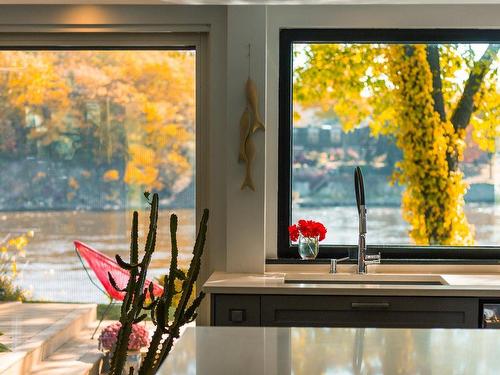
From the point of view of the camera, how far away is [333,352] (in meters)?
2.25

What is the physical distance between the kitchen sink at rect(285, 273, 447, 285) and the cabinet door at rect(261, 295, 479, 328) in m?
0.38

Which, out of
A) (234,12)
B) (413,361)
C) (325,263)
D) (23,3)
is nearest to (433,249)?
(325,263)

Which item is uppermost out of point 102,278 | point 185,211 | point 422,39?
point 422,39

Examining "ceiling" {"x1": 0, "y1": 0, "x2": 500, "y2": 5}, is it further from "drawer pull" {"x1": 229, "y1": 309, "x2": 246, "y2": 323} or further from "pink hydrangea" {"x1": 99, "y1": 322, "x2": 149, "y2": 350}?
"pink hydrangea" {"x1": 99, "y1": 322, "x2": 149, "y2": 350}

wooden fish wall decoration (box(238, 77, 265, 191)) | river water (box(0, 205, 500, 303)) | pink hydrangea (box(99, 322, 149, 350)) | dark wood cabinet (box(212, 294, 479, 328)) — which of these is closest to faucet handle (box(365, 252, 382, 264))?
river water (box(0, 205, 500, 303))

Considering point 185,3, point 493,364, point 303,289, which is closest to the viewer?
point 493,364

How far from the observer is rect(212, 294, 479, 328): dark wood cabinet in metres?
4.46

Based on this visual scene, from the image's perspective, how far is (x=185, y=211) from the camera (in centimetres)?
538

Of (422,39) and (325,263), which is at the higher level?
(422,39)

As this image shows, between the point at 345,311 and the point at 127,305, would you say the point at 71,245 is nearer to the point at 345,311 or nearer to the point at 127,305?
the point at 345,311

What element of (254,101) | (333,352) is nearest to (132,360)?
(254,101)

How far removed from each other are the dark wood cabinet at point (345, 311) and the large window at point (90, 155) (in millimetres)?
933

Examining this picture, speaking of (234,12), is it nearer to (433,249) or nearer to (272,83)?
(272,83)

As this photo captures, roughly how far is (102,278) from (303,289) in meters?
1.40
